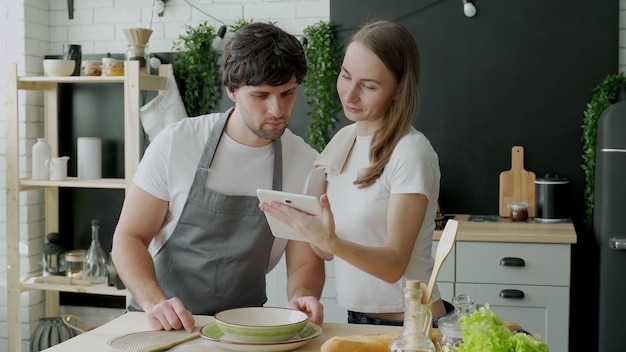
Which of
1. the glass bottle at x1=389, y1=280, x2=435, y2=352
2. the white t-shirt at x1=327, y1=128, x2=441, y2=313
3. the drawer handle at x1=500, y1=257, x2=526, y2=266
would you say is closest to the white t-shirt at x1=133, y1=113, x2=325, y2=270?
the white t-shirt at x1=327, y1=128, x2=441, y2=313

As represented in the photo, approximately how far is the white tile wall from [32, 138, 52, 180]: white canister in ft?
0.82

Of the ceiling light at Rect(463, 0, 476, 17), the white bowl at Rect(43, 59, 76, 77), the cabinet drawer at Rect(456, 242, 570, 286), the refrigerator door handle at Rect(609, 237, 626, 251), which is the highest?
the ceiling light at Rect(463, 0, 476, 17)

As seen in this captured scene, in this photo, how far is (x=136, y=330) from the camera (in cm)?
206

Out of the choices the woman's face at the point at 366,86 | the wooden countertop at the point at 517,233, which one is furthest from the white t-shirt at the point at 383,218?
the wooden countertop at the point at 517,233

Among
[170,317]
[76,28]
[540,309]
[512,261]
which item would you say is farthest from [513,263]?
[76,28]

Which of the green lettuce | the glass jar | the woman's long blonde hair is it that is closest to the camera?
the green lettuce

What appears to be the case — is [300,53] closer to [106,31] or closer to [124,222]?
[124,222]

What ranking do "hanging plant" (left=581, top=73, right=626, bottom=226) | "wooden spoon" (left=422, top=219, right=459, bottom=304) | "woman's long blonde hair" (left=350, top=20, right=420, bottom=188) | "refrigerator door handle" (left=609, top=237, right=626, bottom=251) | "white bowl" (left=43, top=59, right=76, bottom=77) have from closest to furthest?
"wooden spoon" (left=422, top=219, right=459, bottom=304) → "woman's long blonde hair" (left=350, top=20, right=420, bottom=188) → "refrigerator door handle" (left=609, top=237, right=626, bottom=251) → "hanging plant" (left=581, top=73, right=626, bottom=226) → "white bowl" (left=43, top=59, right=76, bottom=77)

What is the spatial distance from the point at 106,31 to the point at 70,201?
108 cm

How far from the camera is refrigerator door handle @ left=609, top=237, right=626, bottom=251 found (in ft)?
12.5

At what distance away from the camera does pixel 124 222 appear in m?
2.34

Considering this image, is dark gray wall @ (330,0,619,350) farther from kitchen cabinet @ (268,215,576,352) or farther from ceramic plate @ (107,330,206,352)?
ceramic plate @ (107,330,206,352)

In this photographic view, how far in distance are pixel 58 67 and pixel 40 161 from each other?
55 centimetres

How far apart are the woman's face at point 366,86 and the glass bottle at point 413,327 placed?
2.90 ft
